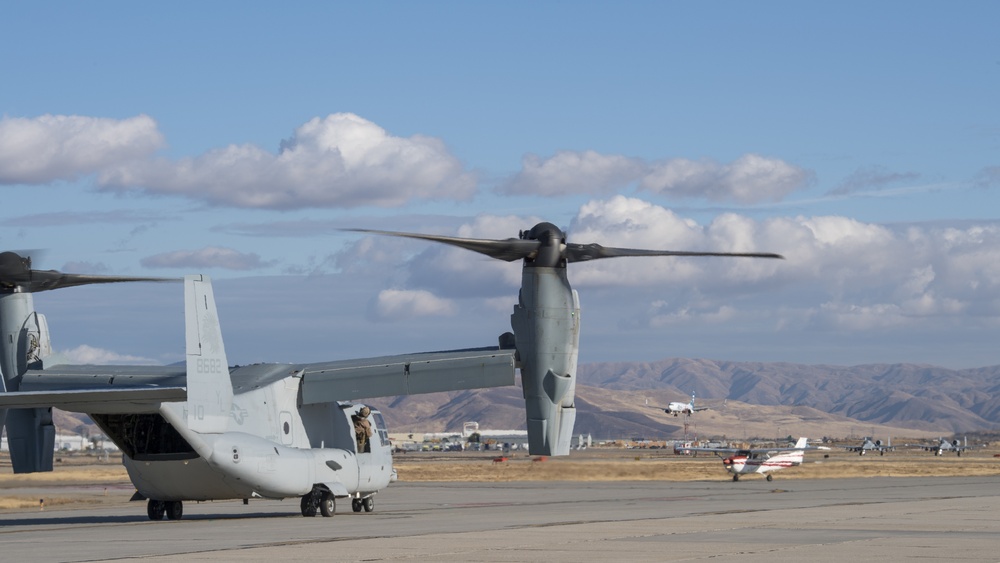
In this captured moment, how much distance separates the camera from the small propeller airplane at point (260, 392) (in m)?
27.2

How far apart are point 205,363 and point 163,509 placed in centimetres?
642

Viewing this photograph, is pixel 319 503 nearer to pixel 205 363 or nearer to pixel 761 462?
pixel 205 363

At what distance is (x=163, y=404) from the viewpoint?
2817 centimetres

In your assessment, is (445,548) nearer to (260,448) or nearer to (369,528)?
(369,528)

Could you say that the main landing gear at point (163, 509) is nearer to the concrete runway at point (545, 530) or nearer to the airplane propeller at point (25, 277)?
the concrete runway at point (545, 530)

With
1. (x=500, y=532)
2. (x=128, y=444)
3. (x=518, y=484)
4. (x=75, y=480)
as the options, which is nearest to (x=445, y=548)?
(x=500, y=532)

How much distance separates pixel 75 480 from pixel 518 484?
2455 centimetres

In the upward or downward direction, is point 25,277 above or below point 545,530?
above

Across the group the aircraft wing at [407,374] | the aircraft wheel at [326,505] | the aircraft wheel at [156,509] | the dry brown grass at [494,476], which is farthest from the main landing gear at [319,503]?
the dry brown grass at [494,476]

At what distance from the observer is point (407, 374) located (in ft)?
105

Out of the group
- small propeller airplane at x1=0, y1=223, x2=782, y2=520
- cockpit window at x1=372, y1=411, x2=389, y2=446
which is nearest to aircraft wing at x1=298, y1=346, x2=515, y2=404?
small propeller airplane at x1=0, y1=223, x2=782, y2=520

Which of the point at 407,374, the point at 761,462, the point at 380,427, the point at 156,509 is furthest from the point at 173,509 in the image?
the point at 761,462

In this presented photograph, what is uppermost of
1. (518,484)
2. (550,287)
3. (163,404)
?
(550,287)

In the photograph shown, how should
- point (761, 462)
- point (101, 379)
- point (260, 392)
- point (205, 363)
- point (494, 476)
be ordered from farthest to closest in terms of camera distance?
point (494, 476)
point (761, 462)
point (101, 379)
point (260, 392)
point (205, 363)
